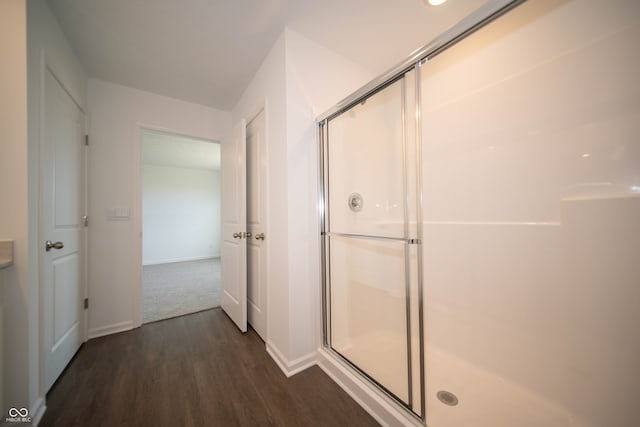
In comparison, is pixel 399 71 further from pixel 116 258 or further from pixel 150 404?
pixel 116 258

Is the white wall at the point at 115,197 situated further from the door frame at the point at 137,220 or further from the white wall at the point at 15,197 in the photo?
the white wall at the point at 15,197

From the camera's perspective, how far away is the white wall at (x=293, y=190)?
4.97 ft

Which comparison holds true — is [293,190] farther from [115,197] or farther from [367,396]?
[115,197]

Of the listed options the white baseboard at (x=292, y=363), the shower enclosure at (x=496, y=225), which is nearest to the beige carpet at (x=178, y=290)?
the white baseboard at (x=292, y=363)

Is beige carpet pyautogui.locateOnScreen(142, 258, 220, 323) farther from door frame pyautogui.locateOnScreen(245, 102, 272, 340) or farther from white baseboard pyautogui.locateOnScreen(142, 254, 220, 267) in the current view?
door frame pyautogui.locateOnScreen(245, 102, 272, 340)

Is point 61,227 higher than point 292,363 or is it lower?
higher

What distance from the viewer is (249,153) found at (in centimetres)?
222

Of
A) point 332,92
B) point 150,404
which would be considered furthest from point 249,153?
point 150,404

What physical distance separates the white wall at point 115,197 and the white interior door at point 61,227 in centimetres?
14

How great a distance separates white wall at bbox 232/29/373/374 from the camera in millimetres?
1515

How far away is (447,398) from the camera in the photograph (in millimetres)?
1211

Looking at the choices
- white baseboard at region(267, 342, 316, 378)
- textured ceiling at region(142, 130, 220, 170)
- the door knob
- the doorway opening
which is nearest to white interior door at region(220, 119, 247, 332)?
white baseboard at region(267, 342, 316, 378)

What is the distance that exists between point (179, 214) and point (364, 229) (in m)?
5.61

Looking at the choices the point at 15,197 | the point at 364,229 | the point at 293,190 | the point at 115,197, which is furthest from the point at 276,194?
the point at 115,197
